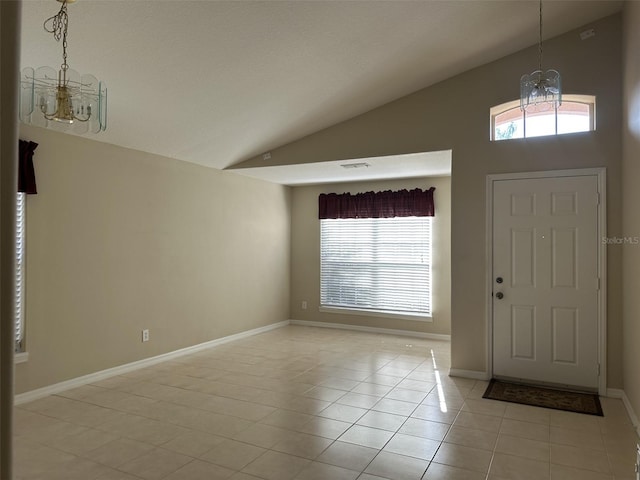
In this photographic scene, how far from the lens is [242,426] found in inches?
132

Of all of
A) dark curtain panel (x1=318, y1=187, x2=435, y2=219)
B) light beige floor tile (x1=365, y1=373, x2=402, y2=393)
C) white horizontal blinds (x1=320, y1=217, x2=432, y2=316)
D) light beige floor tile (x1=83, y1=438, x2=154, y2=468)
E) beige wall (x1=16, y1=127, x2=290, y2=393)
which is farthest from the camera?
white horizontal blinds (x1=320, y1=217, x2=432, y2=316)

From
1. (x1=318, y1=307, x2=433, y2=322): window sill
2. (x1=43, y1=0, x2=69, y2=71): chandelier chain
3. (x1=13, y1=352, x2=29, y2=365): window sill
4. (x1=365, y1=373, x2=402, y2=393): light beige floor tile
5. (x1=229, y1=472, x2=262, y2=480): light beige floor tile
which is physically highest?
(x1=43, y1=0, x2=69, y2=71): chandelier chain

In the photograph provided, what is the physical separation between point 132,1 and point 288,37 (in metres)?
1.19

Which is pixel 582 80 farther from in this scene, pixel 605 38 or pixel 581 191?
pixel 581 191

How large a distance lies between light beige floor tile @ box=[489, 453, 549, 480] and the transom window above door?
118 inches

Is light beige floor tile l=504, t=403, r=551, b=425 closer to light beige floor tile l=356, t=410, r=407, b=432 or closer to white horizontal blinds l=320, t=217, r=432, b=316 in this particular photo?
light beige floor tile l=356, t=410, r=407, b=432

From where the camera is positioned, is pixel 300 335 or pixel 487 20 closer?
pixel 487 20

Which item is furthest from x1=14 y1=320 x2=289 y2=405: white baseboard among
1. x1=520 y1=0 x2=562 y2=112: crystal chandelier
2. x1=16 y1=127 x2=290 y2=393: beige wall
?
x1=520 y1=0 x2=562 y2=112: crystal chandelier

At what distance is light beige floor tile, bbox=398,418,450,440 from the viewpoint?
3.19 meters

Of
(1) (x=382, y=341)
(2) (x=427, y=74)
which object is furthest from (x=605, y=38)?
(1) (x=382, y=341)

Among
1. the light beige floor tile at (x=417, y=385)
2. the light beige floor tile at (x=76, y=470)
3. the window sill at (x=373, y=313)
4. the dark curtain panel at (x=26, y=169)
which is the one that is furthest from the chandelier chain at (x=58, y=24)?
the window sill at (x=373, y=313)

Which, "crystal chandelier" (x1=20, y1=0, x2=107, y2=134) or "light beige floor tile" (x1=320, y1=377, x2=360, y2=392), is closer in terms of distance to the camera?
"crystal chandelier" (x1=20, y1=0, x2=107, y2=134)

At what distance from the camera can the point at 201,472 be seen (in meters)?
2.68

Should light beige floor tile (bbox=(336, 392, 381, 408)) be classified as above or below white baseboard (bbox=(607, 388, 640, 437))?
below
